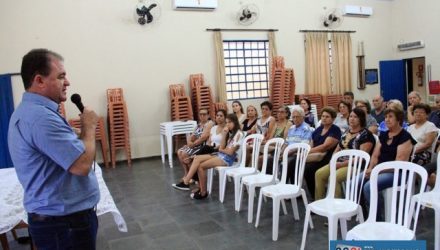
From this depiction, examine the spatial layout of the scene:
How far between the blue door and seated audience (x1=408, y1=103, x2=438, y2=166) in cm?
585

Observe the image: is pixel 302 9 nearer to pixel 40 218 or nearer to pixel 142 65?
pixel 142 65

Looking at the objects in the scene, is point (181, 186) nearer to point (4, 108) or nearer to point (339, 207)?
point (339, 207)

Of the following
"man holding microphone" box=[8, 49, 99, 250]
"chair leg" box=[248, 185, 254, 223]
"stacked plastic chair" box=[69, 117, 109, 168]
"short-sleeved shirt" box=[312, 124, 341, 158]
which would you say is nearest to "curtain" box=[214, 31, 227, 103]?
"stacked plastic chair" box=[69, 117, 109, 168]

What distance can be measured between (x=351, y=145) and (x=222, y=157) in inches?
58.2

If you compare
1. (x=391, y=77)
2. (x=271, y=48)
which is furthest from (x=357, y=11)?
(x=271, y=48)

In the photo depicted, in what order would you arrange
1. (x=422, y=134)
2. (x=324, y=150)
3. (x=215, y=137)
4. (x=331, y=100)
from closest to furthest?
(x=422, y=134) < (x=324, y=150) < (x=215, y=137) < (x=331, y=100)

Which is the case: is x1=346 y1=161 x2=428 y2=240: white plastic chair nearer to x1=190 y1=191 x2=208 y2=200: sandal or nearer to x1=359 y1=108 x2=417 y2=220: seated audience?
x1=359 y1=108 x2=417 y2=220: seated audience

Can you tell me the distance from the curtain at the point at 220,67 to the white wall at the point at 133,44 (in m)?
Answer: 0.14

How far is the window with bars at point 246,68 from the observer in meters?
7.65

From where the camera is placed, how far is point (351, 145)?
3.47m

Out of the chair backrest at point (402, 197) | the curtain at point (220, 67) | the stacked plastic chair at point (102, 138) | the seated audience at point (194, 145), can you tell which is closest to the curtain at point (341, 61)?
the curtain at point (220, 67)

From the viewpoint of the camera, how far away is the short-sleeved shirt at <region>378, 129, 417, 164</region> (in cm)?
303

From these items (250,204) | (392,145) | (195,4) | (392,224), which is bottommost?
(250,204)

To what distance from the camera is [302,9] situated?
818 centimetres
